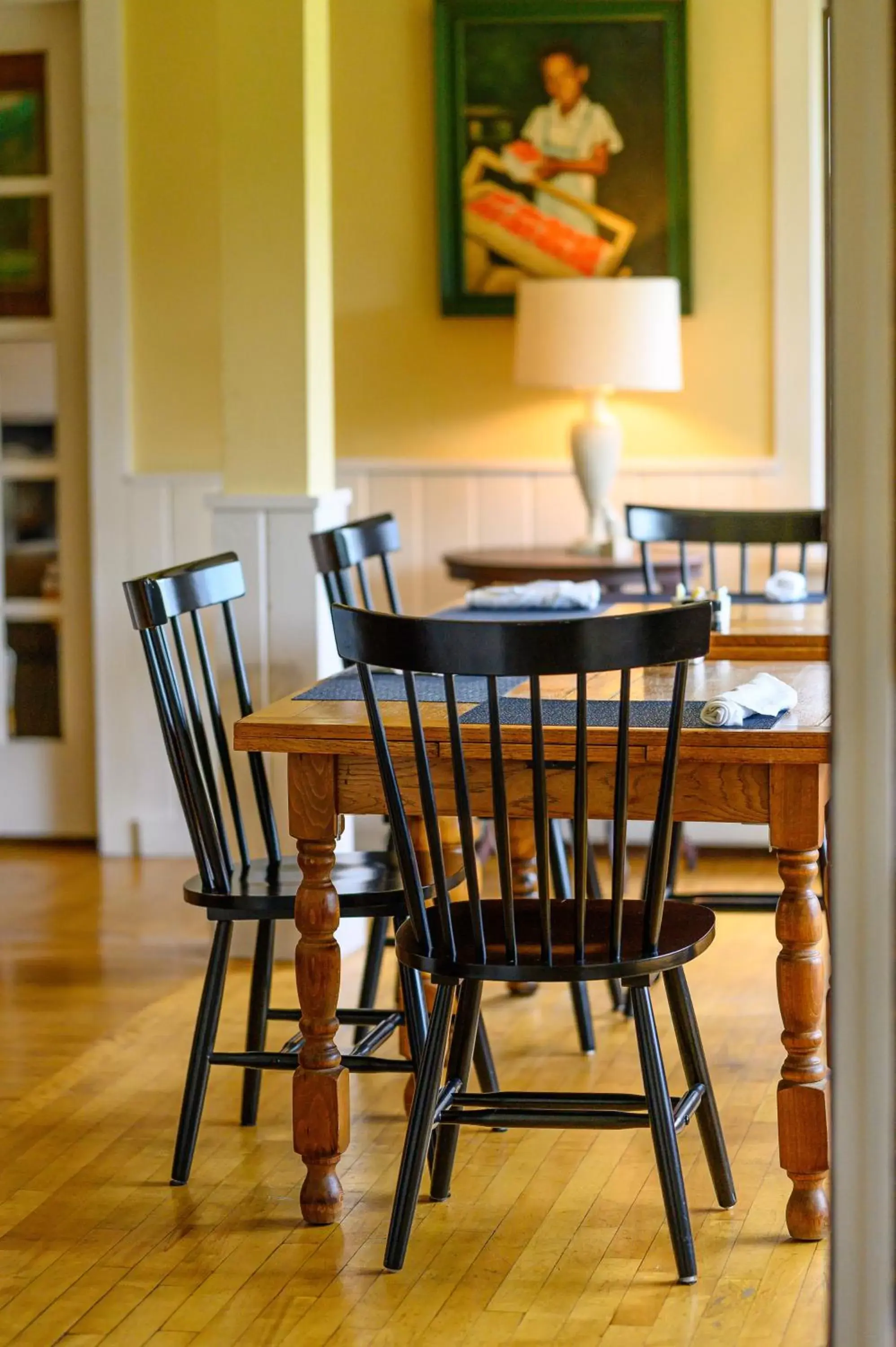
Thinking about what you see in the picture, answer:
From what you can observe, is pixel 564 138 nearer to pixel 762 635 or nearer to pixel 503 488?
pixel 503 488

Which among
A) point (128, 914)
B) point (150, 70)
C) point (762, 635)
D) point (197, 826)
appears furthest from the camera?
point (150, 70)

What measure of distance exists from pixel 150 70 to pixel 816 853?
10.6 ft

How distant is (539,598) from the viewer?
3328mm

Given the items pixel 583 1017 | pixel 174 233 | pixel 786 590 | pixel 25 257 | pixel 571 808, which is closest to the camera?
pixel 571 808

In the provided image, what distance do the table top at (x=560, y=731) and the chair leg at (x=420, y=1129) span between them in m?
0.35

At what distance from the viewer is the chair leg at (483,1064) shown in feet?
9.20

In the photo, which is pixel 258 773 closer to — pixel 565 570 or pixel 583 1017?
pixel 583 1017

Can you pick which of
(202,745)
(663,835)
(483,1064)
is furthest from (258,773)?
(663,835)

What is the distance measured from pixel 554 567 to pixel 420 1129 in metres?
2.11

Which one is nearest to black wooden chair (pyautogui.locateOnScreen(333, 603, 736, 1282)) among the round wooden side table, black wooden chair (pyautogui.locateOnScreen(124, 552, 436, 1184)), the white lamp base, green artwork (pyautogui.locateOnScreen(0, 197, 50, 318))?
black wooden chair (pyautogui.locateOnScreen(124, 552, 436, 1184))

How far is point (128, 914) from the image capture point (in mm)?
4270

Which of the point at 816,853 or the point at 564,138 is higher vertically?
the point at 564,138

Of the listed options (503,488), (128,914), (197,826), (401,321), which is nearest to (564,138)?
(401,321)

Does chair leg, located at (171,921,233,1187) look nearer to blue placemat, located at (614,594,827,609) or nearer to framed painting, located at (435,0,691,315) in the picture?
blue placemat, located at (614,594,827,609)
